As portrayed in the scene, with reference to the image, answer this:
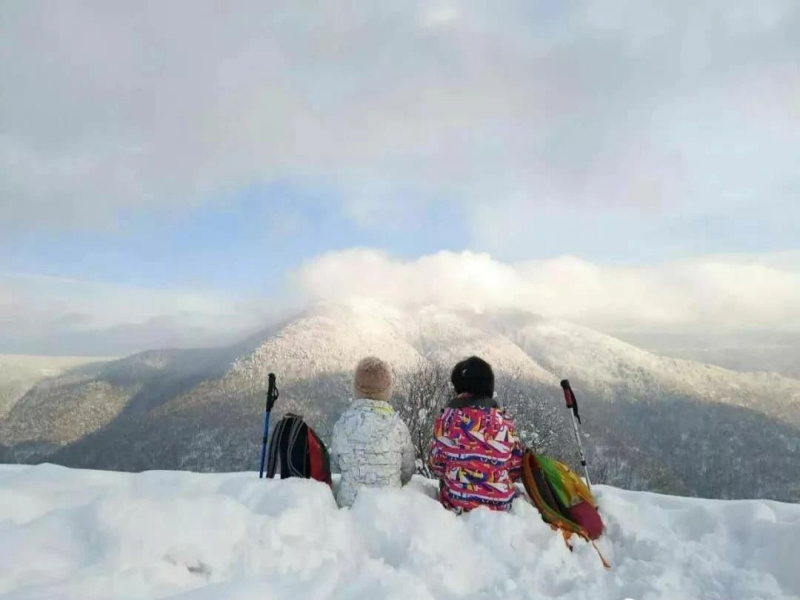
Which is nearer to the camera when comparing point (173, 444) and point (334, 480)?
point (334, 480)

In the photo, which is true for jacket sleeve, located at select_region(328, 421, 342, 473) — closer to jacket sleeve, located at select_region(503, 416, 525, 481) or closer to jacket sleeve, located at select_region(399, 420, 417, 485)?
jacket sleeve, located at select_region(399, 420, 417, 485)

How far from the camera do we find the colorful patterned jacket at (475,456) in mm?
5383

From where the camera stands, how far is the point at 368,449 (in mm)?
5469

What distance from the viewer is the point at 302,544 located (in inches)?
164

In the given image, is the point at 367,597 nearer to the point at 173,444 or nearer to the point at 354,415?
the point at 354,415

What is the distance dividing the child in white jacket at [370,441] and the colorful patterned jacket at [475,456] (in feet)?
1.44

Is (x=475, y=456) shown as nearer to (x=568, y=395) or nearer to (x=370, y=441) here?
(x=370, y=441)

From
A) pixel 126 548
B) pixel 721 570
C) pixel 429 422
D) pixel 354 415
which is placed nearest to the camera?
pixel 126 548

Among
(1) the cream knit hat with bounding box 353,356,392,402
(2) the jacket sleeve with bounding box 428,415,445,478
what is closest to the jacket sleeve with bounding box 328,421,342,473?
(1) the cream knit hat with bounding box 353,356,392,402

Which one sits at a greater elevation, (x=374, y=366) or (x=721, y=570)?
A: (x=374, y=366)

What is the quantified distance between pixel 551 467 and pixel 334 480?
251 cm

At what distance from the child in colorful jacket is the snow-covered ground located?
0.34 m

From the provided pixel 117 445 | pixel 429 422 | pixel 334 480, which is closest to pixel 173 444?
pixel 117 445

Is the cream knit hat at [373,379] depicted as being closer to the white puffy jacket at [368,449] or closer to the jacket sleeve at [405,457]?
the white puffy jacket at [368,449]
